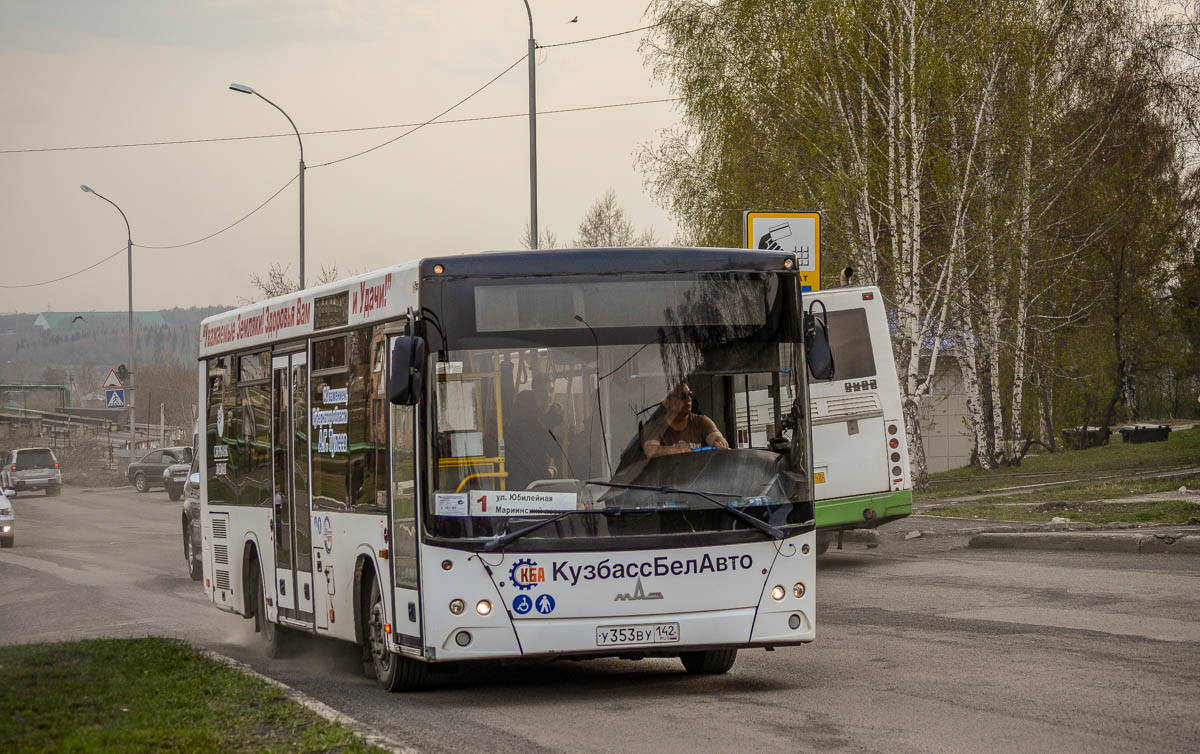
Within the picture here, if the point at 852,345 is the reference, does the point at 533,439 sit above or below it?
below

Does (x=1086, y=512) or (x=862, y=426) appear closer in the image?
(x=862, y=426)

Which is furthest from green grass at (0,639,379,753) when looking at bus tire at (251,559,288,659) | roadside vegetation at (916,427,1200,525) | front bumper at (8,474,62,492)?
front bumper at (8,474,62,492)

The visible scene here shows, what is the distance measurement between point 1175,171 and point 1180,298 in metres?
3.80

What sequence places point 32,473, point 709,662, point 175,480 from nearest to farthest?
point 709,662, point 175,480, point 32,473

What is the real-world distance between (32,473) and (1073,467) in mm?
37936

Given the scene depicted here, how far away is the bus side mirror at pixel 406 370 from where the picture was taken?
9.27 meters

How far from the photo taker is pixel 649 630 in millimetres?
9430

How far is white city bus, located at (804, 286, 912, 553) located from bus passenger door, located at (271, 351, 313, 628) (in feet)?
24.5

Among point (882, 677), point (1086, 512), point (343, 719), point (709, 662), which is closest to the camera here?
point (343, 719)

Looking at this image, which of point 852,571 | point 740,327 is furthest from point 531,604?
point 852,571

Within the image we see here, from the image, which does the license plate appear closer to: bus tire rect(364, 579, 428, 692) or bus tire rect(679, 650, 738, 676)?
bus tire rect(679, 650, 738, 676)

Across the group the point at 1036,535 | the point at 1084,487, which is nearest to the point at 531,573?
the point at 1036,535

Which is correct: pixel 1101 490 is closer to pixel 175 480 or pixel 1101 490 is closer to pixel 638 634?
pixel 638 634

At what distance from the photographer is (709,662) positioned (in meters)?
10.8
